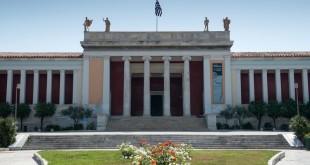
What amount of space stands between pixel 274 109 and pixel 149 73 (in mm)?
13704

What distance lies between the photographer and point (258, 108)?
125 feet

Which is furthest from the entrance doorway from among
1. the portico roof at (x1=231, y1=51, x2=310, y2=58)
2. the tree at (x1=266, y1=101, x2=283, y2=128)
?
the tree at (x1=266, y1=101, x2=283, y2=128)

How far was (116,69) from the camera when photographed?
42500mm

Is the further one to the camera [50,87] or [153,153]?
[50,87]

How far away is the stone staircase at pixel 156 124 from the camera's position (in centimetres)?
3693

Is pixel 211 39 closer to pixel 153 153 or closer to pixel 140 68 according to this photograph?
pixel 140 68

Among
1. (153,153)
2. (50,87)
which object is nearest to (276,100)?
(50,87)

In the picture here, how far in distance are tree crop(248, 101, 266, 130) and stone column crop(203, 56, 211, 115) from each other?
4.34 meters

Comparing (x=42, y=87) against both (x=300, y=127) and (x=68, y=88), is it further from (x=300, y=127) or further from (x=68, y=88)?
(x=300, y=127)

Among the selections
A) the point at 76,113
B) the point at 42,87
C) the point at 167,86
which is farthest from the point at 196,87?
the point at 42,87

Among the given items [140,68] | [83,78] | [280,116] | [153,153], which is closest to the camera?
[153,153]

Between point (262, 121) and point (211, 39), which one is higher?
point (211, 39)

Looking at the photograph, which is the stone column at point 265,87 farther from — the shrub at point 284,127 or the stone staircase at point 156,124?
the stone staircase at point 156,124

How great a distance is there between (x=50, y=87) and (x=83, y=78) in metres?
3.73
